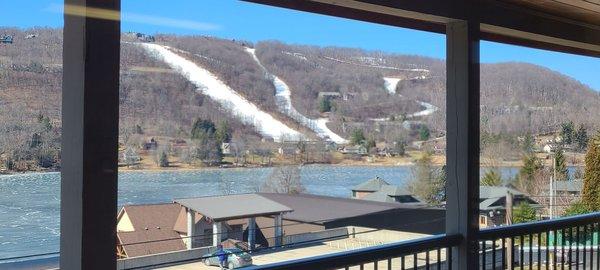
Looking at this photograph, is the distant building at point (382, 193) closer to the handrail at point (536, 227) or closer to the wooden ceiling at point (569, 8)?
the handrail at point (536, 227)

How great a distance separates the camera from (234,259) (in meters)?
2.65

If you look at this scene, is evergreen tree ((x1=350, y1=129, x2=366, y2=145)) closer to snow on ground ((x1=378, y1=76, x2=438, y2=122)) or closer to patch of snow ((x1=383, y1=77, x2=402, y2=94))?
snow on ground ((x1=378, y1=76, x2=438, y2=122))

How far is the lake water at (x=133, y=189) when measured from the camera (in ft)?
6.11

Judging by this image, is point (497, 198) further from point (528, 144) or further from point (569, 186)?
point (569, 186)

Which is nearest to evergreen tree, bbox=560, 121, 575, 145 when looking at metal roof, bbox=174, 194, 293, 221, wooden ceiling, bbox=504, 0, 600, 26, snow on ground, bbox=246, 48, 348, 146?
wooden ceiling, bbox=504, 0, 600, 26

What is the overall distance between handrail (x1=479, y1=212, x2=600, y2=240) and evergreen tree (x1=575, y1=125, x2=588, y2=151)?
120 cm

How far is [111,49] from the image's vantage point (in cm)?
186

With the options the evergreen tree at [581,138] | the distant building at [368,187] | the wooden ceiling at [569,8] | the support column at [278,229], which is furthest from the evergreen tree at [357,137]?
the evergreen tree at [581,138]

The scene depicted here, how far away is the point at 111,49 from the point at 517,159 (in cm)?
335

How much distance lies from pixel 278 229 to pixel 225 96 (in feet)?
2.28

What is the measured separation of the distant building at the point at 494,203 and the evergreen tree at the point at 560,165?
0.60 m

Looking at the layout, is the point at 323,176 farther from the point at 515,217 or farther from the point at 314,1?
the point at 515,217

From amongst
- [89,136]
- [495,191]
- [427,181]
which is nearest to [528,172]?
[495,191]

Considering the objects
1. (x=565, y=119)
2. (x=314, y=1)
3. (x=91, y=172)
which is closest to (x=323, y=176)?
(x=314, y=1)
